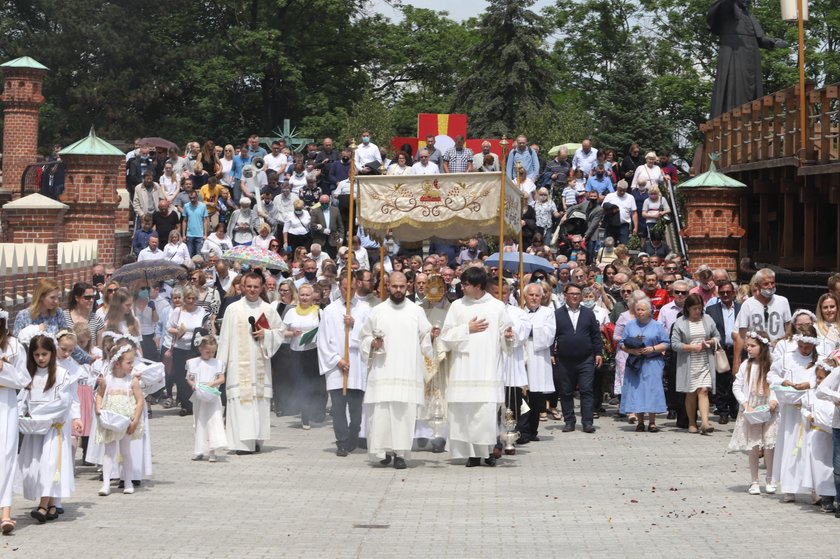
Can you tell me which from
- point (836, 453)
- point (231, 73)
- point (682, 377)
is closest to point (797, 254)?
point (682, 377)

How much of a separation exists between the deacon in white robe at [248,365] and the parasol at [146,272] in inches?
155

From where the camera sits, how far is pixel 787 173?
25422 mm

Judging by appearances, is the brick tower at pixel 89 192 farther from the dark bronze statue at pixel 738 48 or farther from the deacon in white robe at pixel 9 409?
the deacon in white robe at pixel 9 409

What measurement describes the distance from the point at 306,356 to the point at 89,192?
9.93m

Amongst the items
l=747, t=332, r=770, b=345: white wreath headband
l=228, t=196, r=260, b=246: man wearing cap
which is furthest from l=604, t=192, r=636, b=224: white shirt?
l=747, t=332, r=770, b=345: white wreath headband

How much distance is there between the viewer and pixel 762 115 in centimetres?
2636

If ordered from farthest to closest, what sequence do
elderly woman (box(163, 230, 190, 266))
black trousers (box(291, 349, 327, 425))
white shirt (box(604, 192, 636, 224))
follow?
1. white shirt (box(604, 192, 636, 224))
2. elderly woman (box(163, 230, 190, 266))
3. black trousers (box(291, 349, 327, 425))

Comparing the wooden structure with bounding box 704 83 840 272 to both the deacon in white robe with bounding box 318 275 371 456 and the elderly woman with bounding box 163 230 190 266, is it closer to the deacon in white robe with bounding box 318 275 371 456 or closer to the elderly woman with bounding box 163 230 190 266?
the deacon in white robe with bounding box 318 275 371 456

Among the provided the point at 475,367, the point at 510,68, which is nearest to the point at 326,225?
the point at 475,367

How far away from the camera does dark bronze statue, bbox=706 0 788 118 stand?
30.6 meters

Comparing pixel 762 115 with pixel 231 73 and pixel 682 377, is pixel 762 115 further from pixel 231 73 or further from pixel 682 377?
pixel 231 73

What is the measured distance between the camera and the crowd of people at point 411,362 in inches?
478

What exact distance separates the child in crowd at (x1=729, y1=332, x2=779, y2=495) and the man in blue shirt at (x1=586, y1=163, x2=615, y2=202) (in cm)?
1391

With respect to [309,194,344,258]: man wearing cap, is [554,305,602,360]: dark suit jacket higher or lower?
lower
